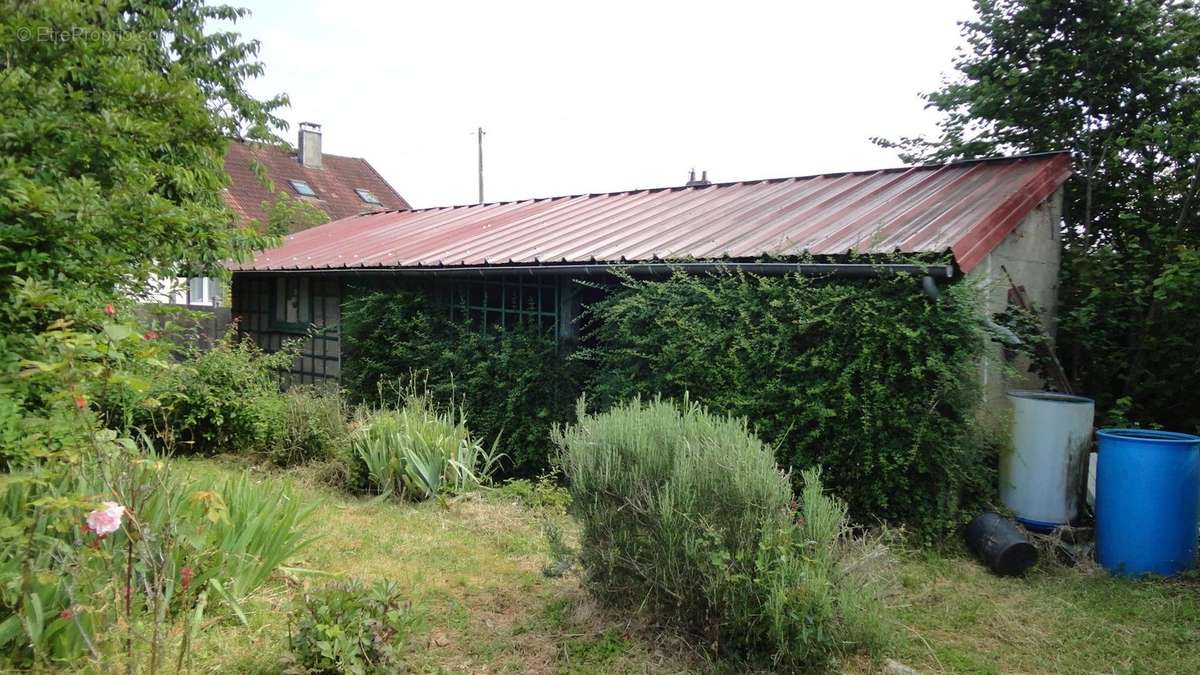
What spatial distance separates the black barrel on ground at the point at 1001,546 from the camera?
5.30m

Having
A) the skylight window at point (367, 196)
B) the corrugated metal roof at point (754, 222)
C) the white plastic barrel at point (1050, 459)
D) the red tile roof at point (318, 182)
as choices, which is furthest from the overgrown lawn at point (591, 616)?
the skylight window at point (367, 196)

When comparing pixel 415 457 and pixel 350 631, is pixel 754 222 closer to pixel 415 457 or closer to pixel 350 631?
pixel 415 457

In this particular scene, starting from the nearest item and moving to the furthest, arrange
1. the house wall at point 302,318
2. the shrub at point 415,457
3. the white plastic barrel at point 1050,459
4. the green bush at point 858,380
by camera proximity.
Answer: the green bush at point 858,380 → the white plastic barrel at point 1050,459 → the shrub at point 415,457 → the house wall at point 302,318

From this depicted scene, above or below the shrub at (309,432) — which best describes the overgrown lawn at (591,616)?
below

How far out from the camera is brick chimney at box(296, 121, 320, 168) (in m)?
27.4

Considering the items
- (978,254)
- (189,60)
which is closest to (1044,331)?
(978,254)

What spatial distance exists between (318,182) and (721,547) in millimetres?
26507

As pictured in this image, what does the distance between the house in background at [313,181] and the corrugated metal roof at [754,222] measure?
12651 mm

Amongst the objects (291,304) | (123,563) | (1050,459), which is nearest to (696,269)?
(1050,459)

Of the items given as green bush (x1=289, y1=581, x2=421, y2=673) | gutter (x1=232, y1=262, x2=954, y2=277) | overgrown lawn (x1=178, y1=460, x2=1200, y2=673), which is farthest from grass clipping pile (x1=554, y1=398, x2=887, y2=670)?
gutter (x1=232, y1=262, x2=954, y2=277)

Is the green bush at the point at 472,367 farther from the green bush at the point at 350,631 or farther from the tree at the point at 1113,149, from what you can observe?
the tree at the point at 1113,149

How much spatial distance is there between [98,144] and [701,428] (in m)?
3.53

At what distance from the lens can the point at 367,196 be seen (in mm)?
28266

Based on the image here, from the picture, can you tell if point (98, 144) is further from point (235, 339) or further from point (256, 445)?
point (235, 339)
